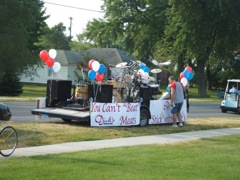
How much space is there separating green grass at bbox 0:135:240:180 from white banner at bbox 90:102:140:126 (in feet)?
12.2

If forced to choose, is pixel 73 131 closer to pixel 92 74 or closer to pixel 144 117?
pixel 92 74

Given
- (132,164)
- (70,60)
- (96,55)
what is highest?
(96,55)

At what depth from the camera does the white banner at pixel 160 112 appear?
57.7 ft

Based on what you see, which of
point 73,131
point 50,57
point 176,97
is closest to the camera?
point 73,131

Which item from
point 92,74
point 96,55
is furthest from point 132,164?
point 96,55

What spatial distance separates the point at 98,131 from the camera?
1485cm

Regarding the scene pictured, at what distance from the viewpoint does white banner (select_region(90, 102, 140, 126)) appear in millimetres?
15648

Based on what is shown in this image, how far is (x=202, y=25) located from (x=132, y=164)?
1477 inches

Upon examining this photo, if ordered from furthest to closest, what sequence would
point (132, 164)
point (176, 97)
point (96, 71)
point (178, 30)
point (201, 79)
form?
point (201, 79) < point (178, 30) < point (176, 97) < point (96, 71) < point (132, 164)

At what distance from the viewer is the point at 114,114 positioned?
16.2 meters

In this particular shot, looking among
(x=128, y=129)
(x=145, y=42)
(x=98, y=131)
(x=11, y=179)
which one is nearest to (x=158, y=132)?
(x=128, y=129)

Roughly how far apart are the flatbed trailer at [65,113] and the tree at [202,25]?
30.5m

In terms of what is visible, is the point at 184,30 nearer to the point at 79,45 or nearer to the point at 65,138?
the point at 65,138

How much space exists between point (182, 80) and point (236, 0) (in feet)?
94.8
